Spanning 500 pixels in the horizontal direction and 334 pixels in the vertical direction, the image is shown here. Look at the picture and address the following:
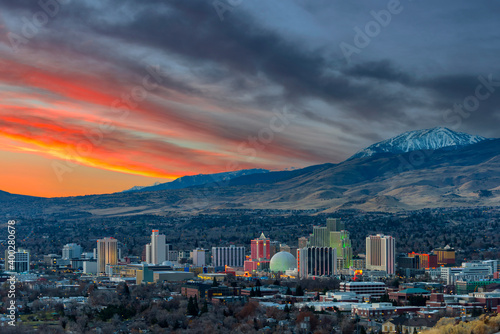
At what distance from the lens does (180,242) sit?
164000mm

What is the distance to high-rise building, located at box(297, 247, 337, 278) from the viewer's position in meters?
111

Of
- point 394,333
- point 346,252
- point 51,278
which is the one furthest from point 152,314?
point 346,252

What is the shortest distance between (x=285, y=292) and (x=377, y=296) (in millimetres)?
8305

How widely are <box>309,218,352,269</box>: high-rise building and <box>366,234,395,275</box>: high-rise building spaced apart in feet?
10.5

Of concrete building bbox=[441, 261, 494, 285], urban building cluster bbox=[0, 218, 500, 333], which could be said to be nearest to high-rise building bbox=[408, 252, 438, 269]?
urban building cluster bbox=[0, 218, 500, 333]

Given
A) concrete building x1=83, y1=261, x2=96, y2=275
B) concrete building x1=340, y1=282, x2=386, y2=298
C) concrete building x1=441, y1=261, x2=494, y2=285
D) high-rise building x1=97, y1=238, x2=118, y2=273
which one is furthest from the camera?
high-rise building x1=97, y1=238, x2=118, y2=273

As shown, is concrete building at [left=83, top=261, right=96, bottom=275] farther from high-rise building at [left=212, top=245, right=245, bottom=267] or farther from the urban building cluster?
high-rise building at [left=212, top=245, right=245, bottom=267]

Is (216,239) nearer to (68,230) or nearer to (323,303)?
(68,230)

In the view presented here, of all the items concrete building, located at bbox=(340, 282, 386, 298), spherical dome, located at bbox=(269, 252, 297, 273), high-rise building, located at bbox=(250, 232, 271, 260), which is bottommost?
concrete building, located at bbox=(340, 282, 386, 298)

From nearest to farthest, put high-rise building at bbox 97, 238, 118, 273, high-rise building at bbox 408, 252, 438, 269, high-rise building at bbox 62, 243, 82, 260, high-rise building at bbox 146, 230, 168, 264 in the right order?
high-rise building at bbox 408, 252, 438, 269 < high-rise building at bbox 97, 238, 118, 273 < high-rise building at bbox 146, 230, 168, 264 < high-rise building at bbox 62, 243, 82, 260

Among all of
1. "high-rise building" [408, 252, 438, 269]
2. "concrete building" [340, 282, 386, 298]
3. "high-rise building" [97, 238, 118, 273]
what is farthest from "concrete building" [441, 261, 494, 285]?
"high-rise building" [97, 238, 118, 273]

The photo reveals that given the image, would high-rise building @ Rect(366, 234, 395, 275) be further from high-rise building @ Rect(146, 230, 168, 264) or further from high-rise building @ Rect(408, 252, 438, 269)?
high-rise building @ Rect(146, 230, 168, 264)

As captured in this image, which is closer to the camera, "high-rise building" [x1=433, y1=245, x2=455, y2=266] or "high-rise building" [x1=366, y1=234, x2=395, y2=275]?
"high-rise building" [x1=366, y1=234, x2=395, y2=275]

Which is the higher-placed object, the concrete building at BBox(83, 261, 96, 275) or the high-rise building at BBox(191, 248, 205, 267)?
the high-rise building at BBox(191, 248, 205, 267)
